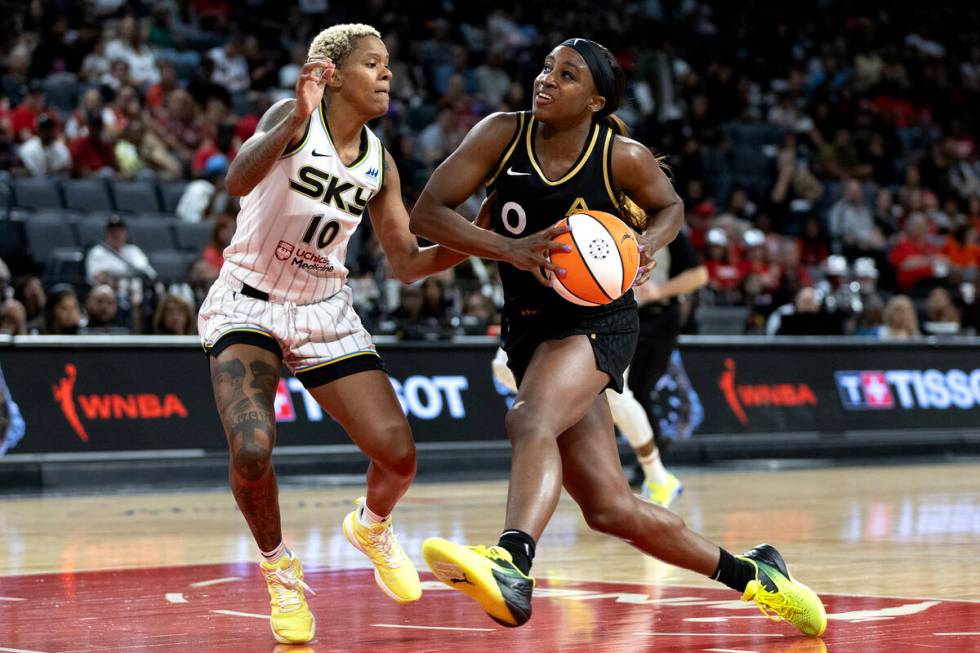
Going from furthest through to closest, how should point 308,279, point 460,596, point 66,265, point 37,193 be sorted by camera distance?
point 37,193 → point 66,265 → point 460,596 → point 308,279

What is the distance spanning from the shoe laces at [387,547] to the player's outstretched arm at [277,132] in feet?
4.52

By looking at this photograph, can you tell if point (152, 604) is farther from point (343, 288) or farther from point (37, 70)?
point (37, 70)

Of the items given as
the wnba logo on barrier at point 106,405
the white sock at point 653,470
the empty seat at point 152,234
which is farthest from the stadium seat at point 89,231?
the white sock at point 653,470

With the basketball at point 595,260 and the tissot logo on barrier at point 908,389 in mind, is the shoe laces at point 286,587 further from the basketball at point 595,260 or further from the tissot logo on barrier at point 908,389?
the tissot logo on barrier at point 908,389

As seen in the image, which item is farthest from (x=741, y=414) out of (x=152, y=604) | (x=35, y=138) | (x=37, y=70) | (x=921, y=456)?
(x=152, y=604)

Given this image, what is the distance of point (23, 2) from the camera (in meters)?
18.5

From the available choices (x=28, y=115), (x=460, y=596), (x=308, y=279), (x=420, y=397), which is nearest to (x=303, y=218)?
(x=308, y=279)

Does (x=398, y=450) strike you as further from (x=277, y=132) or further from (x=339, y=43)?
(x=339, y=43)

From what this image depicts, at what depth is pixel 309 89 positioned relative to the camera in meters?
5.28

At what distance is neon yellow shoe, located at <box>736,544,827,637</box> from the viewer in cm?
527

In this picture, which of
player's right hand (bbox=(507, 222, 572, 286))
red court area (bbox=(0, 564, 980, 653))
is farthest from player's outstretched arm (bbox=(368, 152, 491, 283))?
red court area (bbox=(0, 564, 980, 653))

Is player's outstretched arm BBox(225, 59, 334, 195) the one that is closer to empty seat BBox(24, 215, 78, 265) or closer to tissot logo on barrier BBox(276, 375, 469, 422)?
tissot logo on barrier BBox(276, 375, 469, 422)

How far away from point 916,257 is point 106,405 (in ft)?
38.9

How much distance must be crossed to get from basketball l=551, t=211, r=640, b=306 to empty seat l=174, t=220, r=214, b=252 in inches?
428
